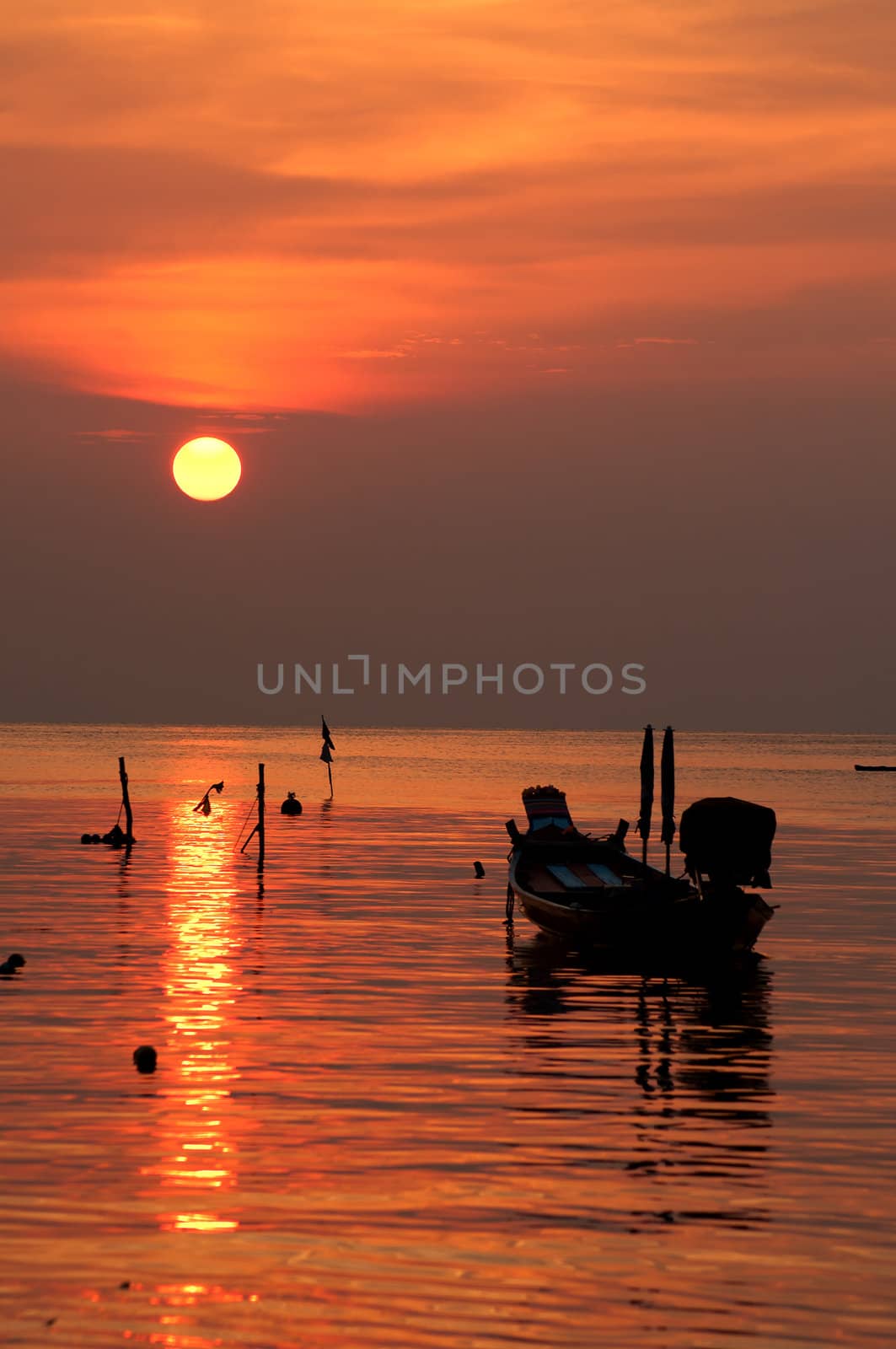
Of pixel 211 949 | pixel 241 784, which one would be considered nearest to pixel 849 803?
pixel 241 784

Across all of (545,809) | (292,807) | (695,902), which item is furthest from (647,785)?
(292,807)

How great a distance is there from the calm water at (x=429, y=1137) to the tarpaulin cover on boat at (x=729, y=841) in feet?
7.88

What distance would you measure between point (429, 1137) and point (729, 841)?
782 inches

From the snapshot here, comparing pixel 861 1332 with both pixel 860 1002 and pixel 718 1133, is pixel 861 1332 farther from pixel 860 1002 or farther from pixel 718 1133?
pixel 860 1002

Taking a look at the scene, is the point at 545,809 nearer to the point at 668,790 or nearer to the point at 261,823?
the point at 668,790

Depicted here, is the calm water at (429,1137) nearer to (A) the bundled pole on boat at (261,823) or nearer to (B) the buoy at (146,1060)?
(B) the buoy at (146,1060)

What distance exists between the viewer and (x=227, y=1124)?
21766 mm

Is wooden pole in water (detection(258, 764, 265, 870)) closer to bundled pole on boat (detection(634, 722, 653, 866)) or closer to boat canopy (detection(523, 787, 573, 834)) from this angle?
boat canopy (detection(523, 787, 573, 834))

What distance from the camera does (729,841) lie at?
Answer: 3988 cm

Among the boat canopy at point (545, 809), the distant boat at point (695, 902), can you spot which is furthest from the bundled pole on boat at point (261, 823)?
the distant boat at point (695, 902)

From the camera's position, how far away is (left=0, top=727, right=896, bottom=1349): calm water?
48.5 ft

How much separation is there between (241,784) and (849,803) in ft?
172

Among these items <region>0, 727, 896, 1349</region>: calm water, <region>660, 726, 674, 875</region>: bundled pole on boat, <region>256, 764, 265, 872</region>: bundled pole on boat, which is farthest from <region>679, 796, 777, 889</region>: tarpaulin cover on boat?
<region>256, 764, 265, 872</region>: bundled pole on boat

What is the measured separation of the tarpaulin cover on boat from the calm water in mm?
2403
